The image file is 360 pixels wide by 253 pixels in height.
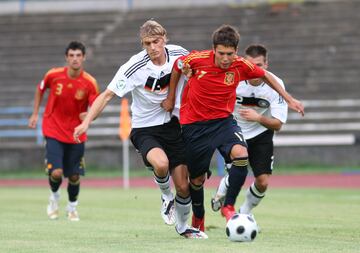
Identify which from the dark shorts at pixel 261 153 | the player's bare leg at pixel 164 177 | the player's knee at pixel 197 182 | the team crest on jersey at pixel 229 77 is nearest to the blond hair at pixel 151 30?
the team crest on jersey at pixel 229 77

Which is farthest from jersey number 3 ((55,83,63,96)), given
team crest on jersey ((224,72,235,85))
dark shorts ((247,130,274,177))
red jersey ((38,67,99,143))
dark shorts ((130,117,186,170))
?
team crest on jersey ((224,72,235,85))

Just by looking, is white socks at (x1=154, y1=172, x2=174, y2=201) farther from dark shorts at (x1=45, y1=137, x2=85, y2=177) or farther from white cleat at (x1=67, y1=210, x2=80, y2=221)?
dark shorts at (x1=45, y1=137, x2=85, y2=177)

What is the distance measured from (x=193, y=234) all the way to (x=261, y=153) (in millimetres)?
2198

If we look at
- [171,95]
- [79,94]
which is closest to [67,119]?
[79,94]

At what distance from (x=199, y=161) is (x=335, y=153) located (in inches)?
672

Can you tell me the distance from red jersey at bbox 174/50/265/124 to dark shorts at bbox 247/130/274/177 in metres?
2.09

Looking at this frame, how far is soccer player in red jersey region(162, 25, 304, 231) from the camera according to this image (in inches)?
424

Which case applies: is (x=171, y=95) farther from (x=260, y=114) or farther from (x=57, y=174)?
(x=57, y=174)

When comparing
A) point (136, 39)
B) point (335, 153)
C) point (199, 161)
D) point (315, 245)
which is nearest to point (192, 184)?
point (199, 161)

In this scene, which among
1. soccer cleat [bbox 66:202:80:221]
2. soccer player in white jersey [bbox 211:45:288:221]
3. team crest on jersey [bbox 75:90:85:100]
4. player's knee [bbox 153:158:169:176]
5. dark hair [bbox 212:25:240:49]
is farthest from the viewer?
team crest on jersey [bbox 75:90:85:100]

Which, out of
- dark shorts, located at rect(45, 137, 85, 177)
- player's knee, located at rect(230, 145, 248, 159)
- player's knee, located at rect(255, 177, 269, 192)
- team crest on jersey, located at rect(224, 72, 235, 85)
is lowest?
dark shorts, located at rect(45, 137, 85, 177)

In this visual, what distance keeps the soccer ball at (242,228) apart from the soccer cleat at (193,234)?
1.22 metres

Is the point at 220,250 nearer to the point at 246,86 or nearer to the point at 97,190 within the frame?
the point at 246,86

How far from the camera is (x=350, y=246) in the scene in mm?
10062
